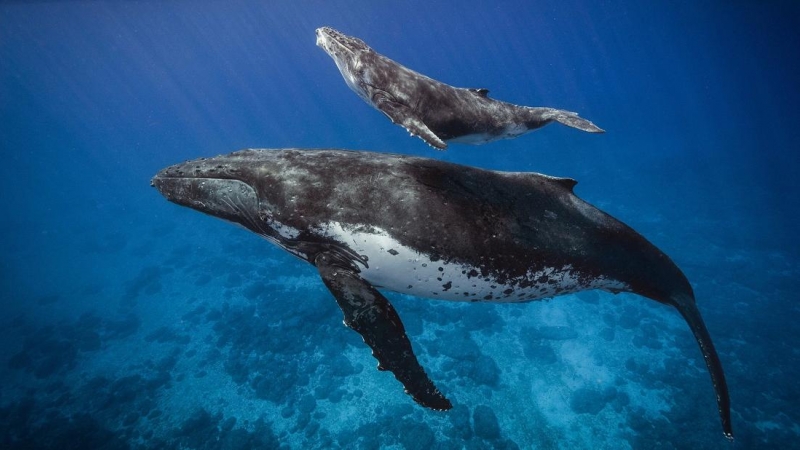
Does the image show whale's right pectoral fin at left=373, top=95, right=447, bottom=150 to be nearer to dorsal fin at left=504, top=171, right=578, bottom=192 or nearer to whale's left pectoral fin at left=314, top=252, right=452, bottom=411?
dorsal fin at left=504, top=171, right=578, bottom=192

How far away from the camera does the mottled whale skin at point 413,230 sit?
3730mm

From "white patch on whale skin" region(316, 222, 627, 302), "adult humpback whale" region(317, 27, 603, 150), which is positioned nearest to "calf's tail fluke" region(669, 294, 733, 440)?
"white patch on whale skin" region(316, 222, 627, 302)

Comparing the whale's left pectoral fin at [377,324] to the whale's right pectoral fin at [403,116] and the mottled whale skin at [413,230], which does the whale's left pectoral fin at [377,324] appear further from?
the whale's right pectoral fin at [403,116]

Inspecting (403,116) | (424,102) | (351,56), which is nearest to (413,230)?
(403,116)

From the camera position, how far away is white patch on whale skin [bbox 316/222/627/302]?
3.78m

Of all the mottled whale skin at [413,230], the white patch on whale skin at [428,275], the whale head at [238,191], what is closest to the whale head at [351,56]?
the mottled whale skin at [413,230]

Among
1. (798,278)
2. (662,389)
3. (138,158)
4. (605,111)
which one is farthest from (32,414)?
(138,158)

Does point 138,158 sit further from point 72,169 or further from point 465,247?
point 465,247

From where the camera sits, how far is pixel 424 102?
6516 mm

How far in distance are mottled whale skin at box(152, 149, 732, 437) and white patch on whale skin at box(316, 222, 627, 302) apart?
14 mm

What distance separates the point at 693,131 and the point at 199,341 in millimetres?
94108

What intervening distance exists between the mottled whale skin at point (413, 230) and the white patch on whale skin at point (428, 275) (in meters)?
0.01

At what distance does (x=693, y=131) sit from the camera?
71.8 meters

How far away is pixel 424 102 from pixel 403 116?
771mm
